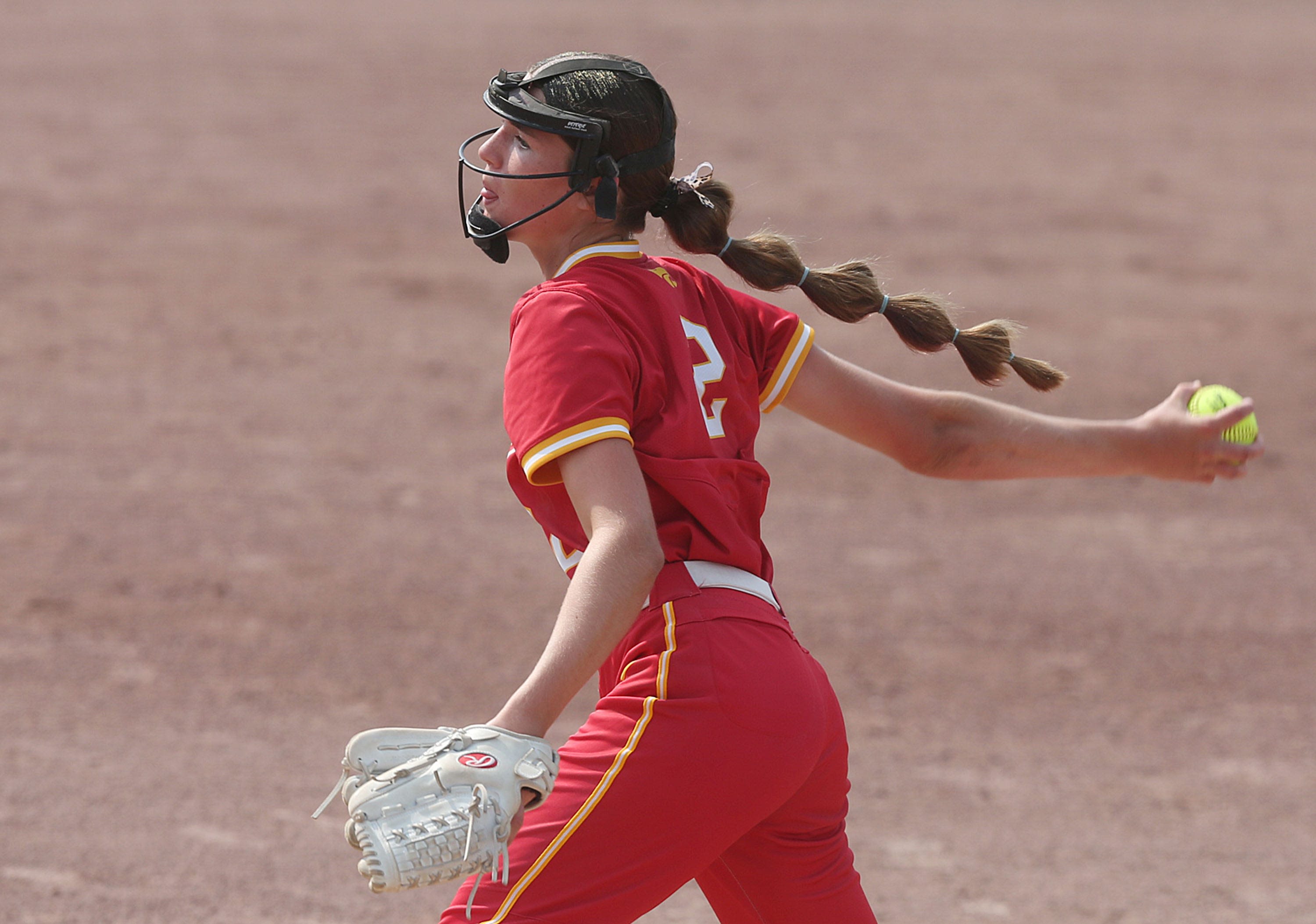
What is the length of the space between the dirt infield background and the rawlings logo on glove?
1.95 m

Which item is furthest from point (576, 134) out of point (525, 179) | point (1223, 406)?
point (1223, 406)

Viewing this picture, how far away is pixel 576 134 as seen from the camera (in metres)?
2.22

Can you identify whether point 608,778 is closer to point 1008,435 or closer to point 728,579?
point 728,579

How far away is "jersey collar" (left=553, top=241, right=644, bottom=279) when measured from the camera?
2285 mm

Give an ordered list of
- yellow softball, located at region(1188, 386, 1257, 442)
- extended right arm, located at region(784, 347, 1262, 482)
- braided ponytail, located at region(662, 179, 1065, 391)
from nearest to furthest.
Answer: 1. braided ponytail, located at region(662, 179, 1065, 391)
2. extended right arm, located at region(784, 347, 1262, 482)
3. yellow softball, located at region(1188, 386, 1257, 442)

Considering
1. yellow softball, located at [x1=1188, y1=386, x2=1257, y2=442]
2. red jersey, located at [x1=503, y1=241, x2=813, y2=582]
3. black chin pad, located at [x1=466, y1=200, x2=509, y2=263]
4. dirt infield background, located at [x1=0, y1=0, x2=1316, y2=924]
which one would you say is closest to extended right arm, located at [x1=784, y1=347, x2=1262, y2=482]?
yellow softball, located at [x1=1188, y1=386, x2=1257, y2=442]

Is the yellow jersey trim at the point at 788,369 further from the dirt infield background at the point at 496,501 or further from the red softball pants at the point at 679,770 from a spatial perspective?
the dirt infield background at the point at 496,501

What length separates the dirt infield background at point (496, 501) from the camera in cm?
425

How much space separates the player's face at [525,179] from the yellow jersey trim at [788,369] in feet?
1.56

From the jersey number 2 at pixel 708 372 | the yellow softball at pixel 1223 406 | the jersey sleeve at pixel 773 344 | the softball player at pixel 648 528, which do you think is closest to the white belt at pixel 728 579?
the softball player at pixel 648 528

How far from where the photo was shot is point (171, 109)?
43.1 feet

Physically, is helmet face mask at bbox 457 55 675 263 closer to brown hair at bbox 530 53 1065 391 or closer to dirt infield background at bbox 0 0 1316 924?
brown hair at bbox 530 53 1065 391

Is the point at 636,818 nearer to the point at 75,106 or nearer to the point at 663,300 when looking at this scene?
the point at 663,300

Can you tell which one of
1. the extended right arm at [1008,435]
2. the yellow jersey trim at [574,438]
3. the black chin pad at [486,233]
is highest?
the black chin pad at [486,233]
